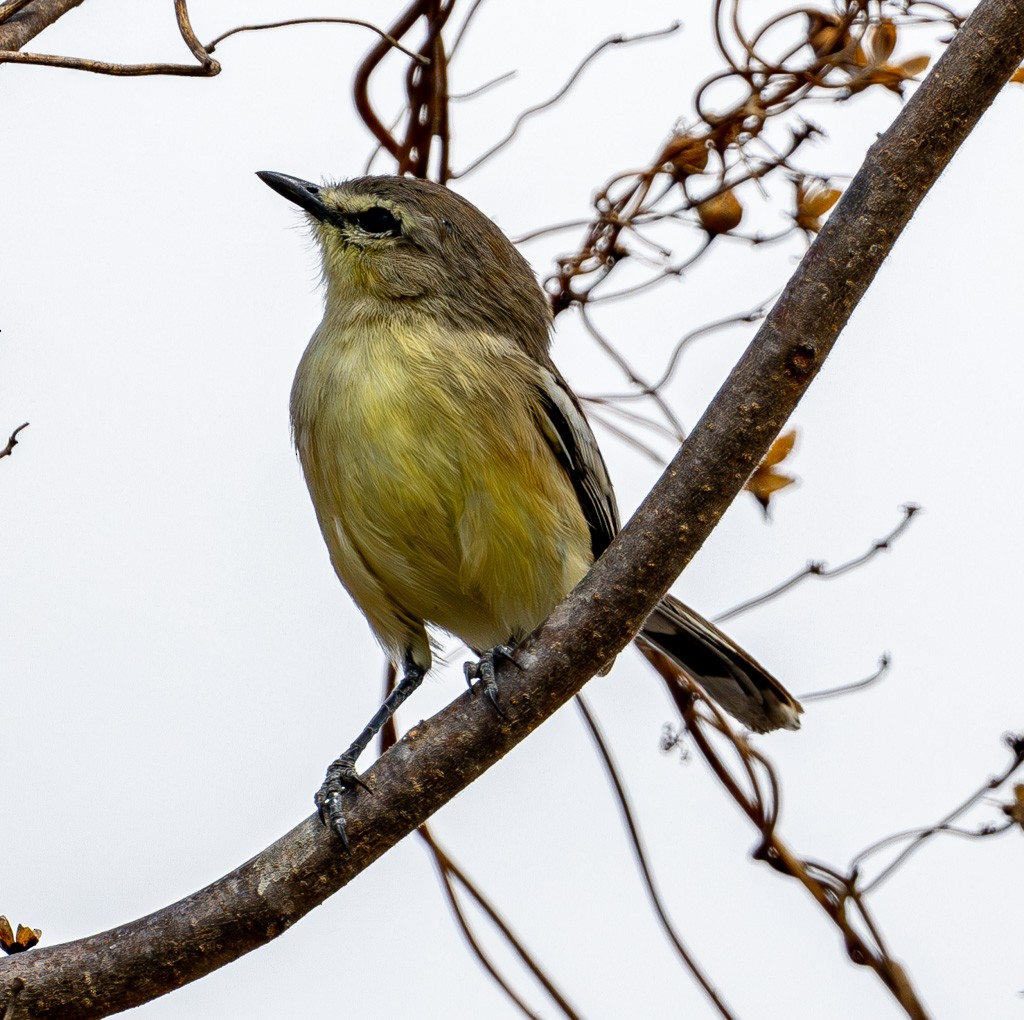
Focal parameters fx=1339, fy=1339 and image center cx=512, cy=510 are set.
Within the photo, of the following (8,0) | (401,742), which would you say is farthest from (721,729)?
(8,0)

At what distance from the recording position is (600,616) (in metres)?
2.61

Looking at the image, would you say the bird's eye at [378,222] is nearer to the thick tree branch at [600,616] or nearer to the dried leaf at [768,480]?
the dried leaf at [768,480]

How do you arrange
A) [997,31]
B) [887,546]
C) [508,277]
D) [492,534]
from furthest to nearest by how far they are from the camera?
1. [508,277]
2. [887,546]
3. [492,534]
4. [997,31]

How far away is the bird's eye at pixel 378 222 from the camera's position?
3.99m

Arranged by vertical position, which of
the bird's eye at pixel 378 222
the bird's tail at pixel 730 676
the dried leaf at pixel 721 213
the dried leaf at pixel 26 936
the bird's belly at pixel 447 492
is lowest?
the dried leaf at pixel 26 936

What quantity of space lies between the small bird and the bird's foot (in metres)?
0.03

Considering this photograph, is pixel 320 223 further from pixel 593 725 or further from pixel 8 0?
pixel 593 725

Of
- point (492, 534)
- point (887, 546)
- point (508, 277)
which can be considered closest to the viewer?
point (492, 534)

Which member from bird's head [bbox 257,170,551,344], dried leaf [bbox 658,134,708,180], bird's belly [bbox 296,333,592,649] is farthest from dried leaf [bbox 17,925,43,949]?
dried leaf [bbox 658,134,708,180]

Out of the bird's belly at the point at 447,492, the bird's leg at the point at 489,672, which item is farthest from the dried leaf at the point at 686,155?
the bird's leg at the point at 489,672

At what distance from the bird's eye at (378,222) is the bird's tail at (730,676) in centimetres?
140

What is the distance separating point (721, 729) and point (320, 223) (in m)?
1.92

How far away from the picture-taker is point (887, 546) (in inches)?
150

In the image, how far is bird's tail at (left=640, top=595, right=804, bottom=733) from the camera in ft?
13.6
